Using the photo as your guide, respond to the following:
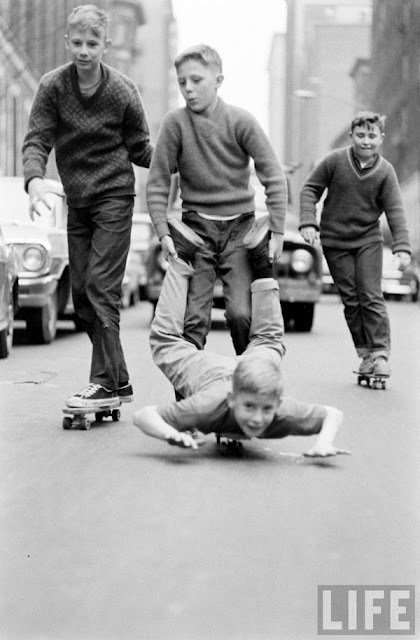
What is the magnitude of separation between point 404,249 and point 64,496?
17.4 ft

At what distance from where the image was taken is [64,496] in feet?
18.4

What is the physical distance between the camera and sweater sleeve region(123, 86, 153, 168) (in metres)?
7.68

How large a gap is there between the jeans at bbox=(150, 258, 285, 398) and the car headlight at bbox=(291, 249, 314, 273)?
1064 cm

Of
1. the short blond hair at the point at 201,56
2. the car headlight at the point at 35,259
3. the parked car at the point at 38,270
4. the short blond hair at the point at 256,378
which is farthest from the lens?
the car headlight at the point at 35,259

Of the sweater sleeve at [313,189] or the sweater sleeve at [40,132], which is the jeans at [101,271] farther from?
the sweater sleeve at [313,189]

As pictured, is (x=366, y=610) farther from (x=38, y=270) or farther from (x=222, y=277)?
(x=38, y=270)

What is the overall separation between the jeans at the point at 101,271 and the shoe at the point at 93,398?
0.04m

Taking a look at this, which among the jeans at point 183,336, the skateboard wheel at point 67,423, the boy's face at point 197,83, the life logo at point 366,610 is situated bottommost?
the skateboard wheel at point 67,423

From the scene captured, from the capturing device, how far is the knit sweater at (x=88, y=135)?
25.0 feet

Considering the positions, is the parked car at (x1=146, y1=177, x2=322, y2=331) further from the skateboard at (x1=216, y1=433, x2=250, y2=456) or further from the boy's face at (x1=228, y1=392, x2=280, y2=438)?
the boy's face at (x1=228, y1=392, x2=280, y2=438)

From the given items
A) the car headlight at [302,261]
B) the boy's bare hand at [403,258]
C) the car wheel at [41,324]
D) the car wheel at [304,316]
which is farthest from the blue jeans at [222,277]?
the car wheel at [304,316]

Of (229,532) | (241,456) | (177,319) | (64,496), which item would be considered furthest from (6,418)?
(229,532)

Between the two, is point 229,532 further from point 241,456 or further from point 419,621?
point 241,456

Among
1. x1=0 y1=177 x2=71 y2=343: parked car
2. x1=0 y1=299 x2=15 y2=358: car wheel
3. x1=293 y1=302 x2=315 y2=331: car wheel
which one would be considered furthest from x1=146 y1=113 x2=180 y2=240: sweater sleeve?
x1=293 y1=302 x2=315 y2=331: car wheel
